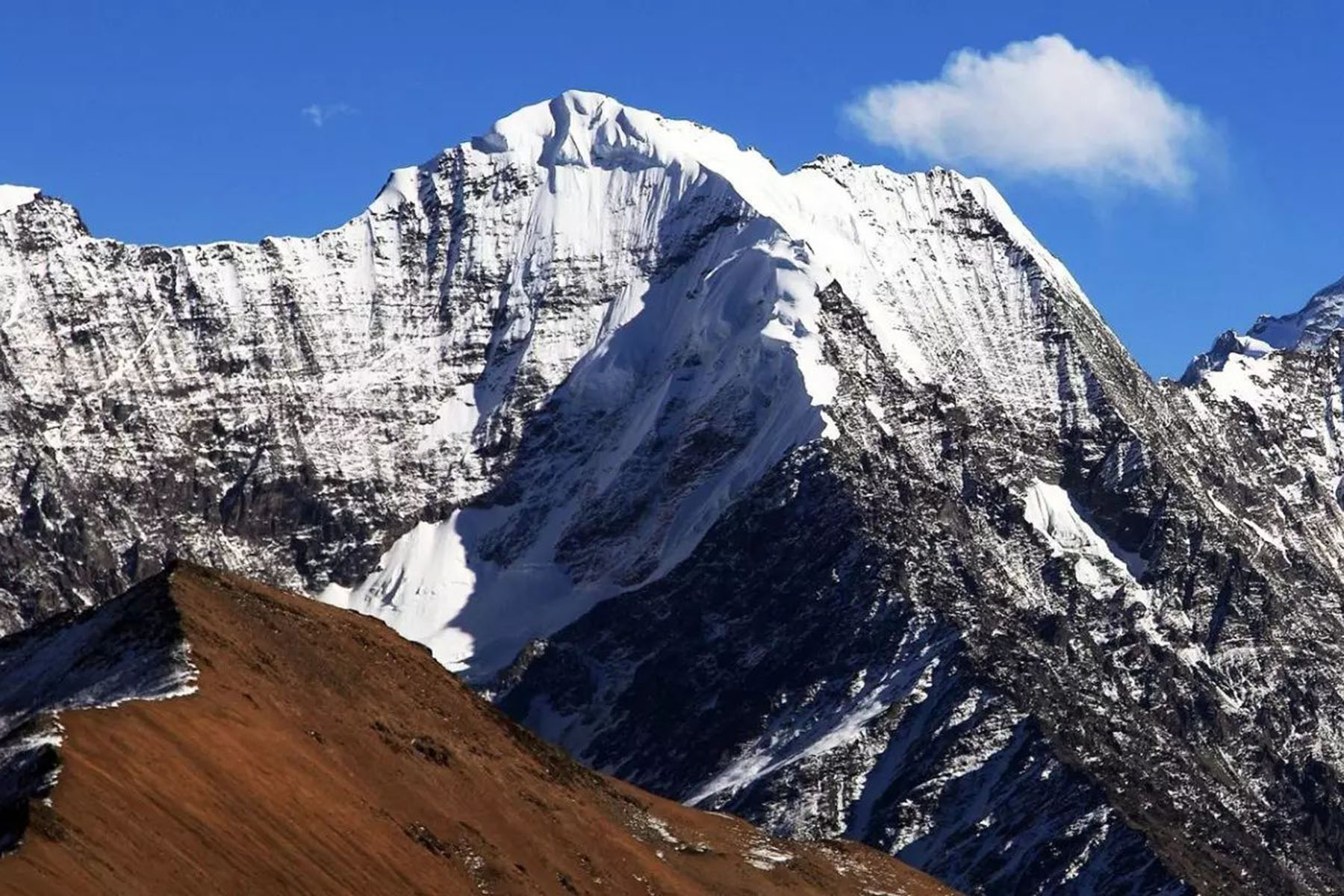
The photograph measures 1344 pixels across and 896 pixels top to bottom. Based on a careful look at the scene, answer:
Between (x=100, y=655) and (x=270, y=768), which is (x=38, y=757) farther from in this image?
(x=100, y=655)

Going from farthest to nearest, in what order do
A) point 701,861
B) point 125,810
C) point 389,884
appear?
point 701,861 < point 389,884 < point 125,810

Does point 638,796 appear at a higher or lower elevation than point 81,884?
higher

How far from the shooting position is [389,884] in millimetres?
146875

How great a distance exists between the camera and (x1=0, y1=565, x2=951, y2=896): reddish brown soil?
132 m

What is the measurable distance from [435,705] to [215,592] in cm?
1204

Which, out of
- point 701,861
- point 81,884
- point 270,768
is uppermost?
point 701,861

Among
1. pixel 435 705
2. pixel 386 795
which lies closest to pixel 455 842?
pixel 386 795

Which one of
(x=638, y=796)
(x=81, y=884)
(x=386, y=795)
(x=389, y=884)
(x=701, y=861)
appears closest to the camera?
(x=81, y=884)

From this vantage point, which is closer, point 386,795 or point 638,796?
Answer: point 386,795

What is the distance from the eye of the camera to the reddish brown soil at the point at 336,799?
132 m

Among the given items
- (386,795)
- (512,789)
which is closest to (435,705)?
(512,789)

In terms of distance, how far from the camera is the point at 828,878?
190000mm

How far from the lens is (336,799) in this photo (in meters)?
151

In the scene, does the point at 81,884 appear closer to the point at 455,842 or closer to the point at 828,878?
the point at 455,842
